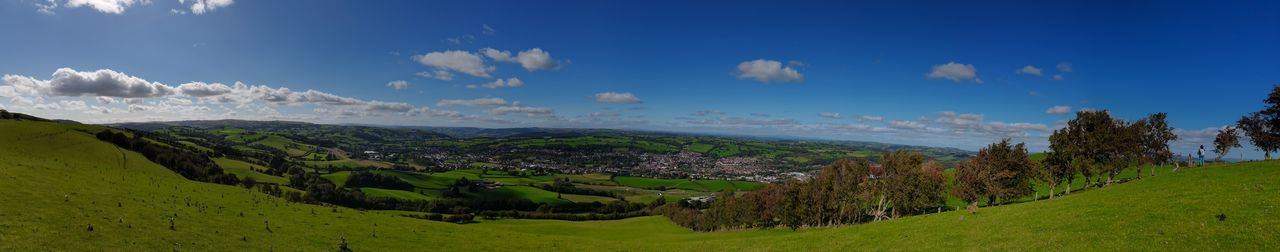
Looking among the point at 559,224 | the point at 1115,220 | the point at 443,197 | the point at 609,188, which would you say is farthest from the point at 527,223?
the point at 1115,220

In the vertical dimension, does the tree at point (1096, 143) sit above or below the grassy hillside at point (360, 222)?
above

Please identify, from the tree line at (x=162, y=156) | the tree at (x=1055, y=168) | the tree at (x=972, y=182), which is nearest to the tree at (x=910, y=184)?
the tree at (x=972, y=182)

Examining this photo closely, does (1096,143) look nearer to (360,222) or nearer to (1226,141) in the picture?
(1226,141)

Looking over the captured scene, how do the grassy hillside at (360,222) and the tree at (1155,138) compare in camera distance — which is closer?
Answer: the grassy hillside at (360,222)

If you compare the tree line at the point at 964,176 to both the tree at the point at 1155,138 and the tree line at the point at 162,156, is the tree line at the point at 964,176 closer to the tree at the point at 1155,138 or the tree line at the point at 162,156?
the tree at the point at 1155,138

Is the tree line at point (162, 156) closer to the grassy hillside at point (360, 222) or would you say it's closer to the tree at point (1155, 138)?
the grassy hillside at point (360, 222)

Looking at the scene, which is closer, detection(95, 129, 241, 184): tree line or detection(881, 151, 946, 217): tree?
detection(881, 151, 946, 217): tree

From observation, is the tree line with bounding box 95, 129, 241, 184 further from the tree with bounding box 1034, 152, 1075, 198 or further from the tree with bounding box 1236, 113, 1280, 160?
the tree with bounding box 1236, 113, 1280, 160

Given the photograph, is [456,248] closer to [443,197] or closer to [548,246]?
[548,246]

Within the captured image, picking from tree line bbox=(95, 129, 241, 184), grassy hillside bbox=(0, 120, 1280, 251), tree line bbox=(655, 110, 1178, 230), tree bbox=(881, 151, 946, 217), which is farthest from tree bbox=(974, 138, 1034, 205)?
tree line bbox=(95, 129, 241, 184)
